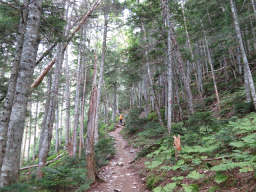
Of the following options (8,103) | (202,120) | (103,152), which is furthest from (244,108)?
(8,103)

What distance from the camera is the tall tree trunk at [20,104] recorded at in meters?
3.01

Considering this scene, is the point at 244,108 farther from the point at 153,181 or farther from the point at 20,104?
the point at 20,104

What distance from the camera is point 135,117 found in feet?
47.4

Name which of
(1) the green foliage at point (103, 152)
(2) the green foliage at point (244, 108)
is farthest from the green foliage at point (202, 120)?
(1) the green foliage at point (103, 152)

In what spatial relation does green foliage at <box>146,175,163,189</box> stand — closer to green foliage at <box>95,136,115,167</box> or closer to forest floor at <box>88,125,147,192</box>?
forest floor at <box>88,125,147,192</box>

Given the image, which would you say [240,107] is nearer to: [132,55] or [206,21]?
[132,55]

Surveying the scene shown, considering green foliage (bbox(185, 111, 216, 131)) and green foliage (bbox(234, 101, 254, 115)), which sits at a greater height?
green foliage (bbox(234, 101, 254, 115))

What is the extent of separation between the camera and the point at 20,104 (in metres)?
3.23

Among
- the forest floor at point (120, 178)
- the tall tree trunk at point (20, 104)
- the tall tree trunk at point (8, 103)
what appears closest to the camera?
the tall tree trunk at point (20, 104)

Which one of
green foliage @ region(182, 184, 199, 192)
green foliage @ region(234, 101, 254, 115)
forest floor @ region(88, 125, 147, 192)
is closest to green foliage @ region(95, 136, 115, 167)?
forest floor @ region(88, 125, 147, 192)

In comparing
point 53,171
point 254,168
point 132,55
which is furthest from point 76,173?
point 132,55

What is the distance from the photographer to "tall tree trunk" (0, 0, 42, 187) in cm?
301

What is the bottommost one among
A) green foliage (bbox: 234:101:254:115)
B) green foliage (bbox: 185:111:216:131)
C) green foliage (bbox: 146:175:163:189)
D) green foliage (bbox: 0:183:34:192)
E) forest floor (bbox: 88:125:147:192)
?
forest floor (bbox: 88:125:147:192)

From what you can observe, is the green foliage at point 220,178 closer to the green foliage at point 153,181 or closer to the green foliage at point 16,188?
the green foliage at point 153,181
